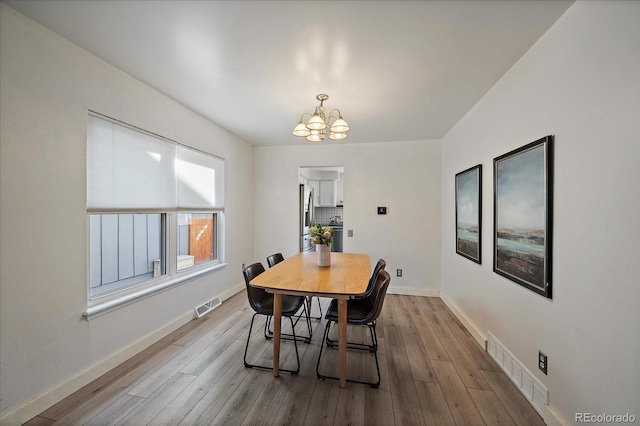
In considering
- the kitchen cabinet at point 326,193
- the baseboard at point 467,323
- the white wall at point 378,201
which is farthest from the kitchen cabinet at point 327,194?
the baseboard at point 467,323

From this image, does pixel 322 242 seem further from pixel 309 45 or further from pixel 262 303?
pixel 309 45

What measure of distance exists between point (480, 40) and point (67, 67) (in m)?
2.92

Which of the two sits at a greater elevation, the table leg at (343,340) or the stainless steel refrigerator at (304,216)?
Result: the stainless steel refrigerator at (304,216)

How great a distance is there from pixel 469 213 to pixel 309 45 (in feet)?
8.09

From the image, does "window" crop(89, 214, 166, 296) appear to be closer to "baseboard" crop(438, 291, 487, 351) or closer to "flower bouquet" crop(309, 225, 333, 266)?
"flower bouquet" crop(309, 225, 333, 266)

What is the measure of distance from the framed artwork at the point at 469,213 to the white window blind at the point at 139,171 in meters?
3.29

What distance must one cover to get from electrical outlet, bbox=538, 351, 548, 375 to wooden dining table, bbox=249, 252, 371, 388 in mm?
1217

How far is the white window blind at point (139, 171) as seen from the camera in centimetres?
210

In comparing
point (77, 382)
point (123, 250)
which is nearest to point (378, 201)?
point (123, 250)

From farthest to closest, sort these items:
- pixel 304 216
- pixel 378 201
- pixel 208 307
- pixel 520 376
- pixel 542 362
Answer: pixel 304 216
pixel 378 201
pixel 208 307
pixel 520 376
pixel 542 362

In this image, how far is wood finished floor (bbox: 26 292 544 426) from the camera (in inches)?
66.0

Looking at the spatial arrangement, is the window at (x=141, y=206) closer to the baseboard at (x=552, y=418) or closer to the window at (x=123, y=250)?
the window at (x=123, y=250)

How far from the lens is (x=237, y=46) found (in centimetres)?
185

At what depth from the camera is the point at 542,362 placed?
171cm
